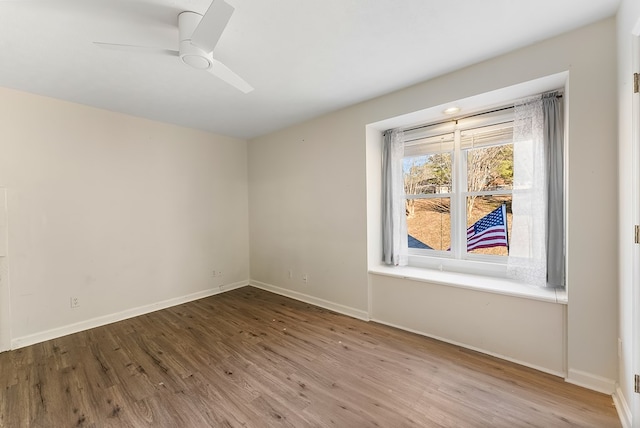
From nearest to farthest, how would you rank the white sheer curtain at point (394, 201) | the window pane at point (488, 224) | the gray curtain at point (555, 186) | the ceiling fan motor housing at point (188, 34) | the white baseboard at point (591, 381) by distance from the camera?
the ceiling fan motor housing at point (188, 34)
the white baseboard at point (591, 381)
the gray curtain at point (555, 186)
the window pane at point (488, 224)
the white sheer curtain at point (394, 201)

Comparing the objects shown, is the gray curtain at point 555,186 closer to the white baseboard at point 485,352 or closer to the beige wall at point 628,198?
the beige wall at point 628,198

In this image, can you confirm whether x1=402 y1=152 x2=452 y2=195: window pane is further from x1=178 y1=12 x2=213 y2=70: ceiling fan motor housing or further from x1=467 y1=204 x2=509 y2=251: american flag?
x1=178 y1=12 x2=213 y2=70: ceiling fan motor housing

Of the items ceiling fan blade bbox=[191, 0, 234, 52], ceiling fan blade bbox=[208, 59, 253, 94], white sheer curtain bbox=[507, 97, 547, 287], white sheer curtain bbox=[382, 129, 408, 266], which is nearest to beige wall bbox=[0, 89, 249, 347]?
ceiling fan blade bbox=[208, 59, 253, 94]

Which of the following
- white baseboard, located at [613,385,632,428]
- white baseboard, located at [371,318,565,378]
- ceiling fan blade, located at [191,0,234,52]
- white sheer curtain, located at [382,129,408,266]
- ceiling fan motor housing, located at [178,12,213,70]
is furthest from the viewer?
white sheer curtain, located at [382,129,408,266]

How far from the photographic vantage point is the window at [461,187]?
268 cm

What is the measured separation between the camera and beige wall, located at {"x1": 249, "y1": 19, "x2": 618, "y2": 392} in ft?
6.03

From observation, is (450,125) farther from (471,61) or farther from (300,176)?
(300,176)

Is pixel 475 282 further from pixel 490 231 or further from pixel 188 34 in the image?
pixel 188 34

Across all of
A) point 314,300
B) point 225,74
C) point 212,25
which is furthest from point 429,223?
point 212,25

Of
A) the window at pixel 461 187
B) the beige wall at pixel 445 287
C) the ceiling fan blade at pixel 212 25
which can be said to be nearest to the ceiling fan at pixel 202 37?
the ceiling fan blade at pixel 212 25

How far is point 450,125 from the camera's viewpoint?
2.95 m

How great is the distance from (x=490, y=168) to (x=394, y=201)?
1054 mm

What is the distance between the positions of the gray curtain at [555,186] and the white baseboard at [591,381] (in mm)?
671

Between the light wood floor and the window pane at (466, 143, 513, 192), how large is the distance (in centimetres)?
167
